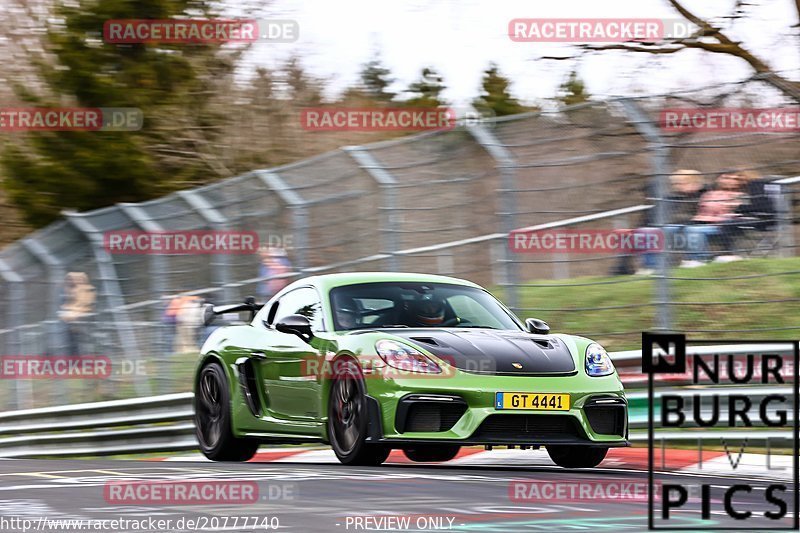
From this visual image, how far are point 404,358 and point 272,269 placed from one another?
Result: 230 inches

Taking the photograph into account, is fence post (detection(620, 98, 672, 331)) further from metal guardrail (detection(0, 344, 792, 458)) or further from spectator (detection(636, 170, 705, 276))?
metal guardrail (detection(0, 344, 792, 458))

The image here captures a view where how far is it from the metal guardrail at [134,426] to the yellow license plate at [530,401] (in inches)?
58.5

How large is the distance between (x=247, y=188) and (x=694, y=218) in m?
5.31

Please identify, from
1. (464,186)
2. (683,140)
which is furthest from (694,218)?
(464,186)

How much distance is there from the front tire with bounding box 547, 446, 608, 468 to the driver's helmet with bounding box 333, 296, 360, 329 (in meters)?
1.48

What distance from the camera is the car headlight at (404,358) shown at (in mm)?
8297

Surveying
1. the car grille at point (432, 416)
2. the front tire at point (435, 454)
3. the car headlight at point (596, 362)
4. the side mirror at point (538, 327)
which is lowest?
the front tire at point (435, 454)

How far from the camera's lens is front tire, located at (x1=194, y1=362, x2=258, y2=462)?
1027 cm

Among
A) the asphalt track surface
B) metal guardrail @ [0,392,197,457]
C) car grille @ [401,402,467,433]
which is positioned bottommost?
metal guardrail @ [0,392,197,457]

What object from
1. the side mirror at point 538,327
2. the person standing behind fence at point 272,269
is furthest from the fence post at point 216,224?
the side mirror at point 538,327

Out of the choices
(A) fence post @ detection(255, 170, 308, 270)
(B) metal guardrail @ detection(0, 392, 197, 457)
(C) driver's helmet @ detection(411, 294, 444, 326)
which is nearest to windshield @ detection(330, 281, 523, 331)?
(C) driver's helmet @ detection(411, 294, 444, 326)

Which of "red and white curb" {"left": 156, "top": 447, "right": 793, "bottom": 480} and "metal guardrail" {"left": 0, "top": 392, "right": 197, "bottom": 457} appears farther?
"metal guardrail" {"left": 0, "top": 392, "right": 197, "bottom": 457}

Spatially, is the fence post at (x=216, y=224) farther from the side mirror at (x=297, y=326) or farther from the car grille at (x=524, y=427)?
the car grille at (x=524, y=427)

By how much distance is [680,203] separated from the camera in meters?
10.3
